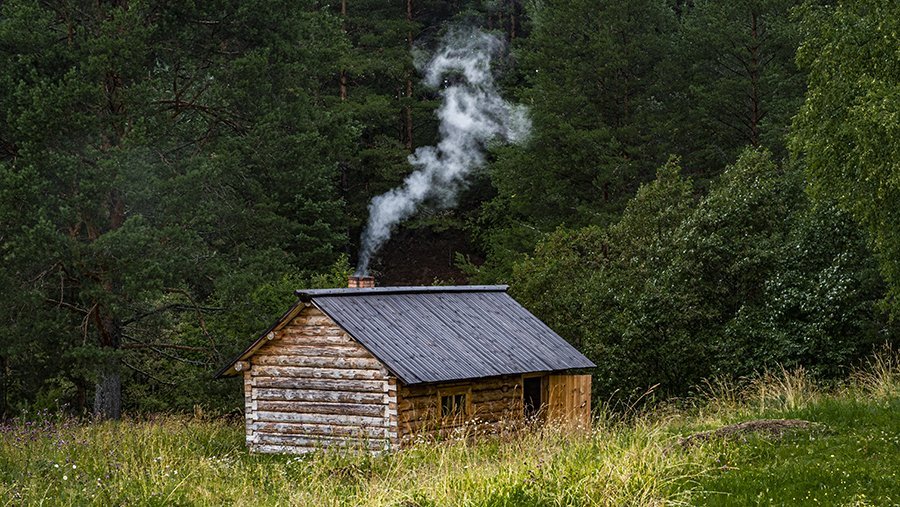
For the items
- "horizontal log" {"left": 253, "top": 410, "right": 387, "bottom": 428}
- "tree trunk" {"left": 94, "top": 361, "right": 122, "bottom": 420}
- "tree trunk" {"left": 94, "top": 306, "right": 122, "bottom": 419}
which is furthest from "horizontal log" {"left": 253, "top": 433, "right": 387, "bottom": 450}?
"tree trunk" {"left": 94, "top": 361, "right": 122, "bottom": 420}

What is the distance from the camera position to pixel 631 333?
28.1 m

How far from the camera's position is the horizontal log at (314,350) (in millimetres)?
23094

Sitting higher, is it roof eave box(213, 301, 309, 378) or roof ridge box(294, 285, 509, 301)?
roof ridge box(294, 285, 509, 301)

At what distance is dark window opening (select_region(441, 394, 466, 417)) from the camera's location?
23.3m

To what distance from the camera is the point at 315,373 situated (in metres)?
23.7

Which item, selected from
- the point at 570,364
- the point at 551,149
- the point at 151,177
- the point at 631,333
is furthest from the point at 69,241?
the point at 551,149

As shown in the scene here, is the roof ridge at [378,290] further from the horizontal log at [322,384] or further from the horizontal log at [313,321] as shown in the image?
the horizontal log at [322,384]

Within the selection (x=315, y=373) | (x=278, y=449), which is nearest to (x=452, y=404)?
(x=315, y=373)

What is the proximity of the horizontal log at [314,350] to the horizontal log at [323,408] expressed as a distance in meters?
1.03

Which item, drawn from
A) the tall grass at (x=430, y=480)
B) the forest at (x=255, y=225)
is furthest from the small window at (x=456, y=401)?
the tall grass at (x=430, y=480)

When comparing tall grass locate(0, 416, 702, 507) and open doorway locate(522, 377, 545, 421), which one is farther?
open doorway locate(522, 377, 545, 421)

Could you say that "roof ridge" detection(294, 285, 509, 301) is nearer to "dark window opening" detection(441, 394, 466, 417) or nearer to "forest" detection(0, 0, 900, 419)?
"dark window opening" detection(441, 394, 466, 417)

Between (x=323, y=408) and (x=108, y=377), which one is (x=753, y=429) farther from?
(x=108, y=377)

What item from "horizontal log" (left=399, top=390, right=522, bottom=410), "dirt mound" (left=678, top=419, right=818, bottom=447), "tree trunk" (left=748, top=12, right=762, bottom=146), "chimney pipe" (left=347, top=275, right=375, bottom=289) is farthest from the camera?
"tree trunk" (left=748, top=12, right=762, bottom=146)
